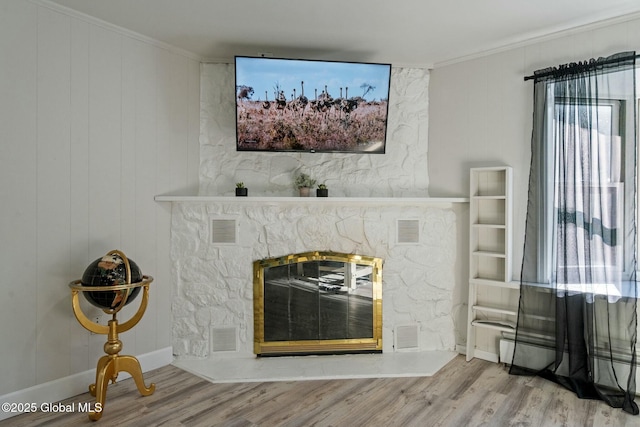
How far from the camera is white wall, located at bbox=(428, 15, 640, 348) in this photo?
111 inches

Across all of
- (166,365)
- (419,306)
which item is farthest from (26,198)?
(419,306)

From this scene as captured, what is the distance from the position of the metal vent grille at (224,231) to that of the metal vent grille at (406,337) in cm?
162

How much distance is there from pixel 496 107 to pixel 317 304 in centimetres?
219

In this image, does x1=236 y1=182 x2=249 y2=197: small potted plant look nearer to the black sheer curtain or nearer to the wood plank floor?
the wood plank floor

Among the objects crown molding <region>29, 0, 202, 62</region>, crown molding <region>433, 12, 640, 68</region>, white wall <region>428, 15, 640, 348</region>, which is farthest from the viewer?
white wall <region>428, 15, 640, 348</region>

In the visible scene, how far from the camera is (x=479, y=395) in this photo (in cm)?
268

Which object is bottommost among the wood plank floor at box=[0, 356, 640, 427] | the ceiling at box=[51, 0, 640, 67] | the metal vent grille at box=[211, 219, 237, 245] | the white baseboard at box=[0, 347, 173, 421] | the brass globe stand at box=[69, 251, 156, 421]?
the wood plank floor at box=[0, 356, 640, 427]

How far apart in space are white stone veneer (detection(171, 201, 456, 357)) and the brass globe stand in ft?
2.03

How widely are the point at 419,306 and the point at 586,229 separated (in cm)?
→ 141

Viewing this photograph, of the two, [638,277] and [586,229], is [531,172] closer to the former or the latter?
[586,229]

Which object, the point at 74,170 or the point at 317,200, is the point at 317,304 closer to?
the point at 317,200

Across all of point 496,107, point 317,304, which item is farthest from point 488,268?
point 317,304

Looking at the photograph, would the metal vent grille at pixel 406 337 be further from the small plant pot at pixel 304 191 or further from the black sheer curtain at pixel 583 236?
the small plant pot at pixel 304 191

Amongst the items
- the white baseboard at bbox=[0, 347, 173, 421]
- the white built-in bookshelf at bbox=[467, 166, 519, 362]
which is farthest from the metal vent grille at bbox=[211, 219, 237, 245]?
the white built-in bookshelf at bbox=[467, 166, 519, 362]
